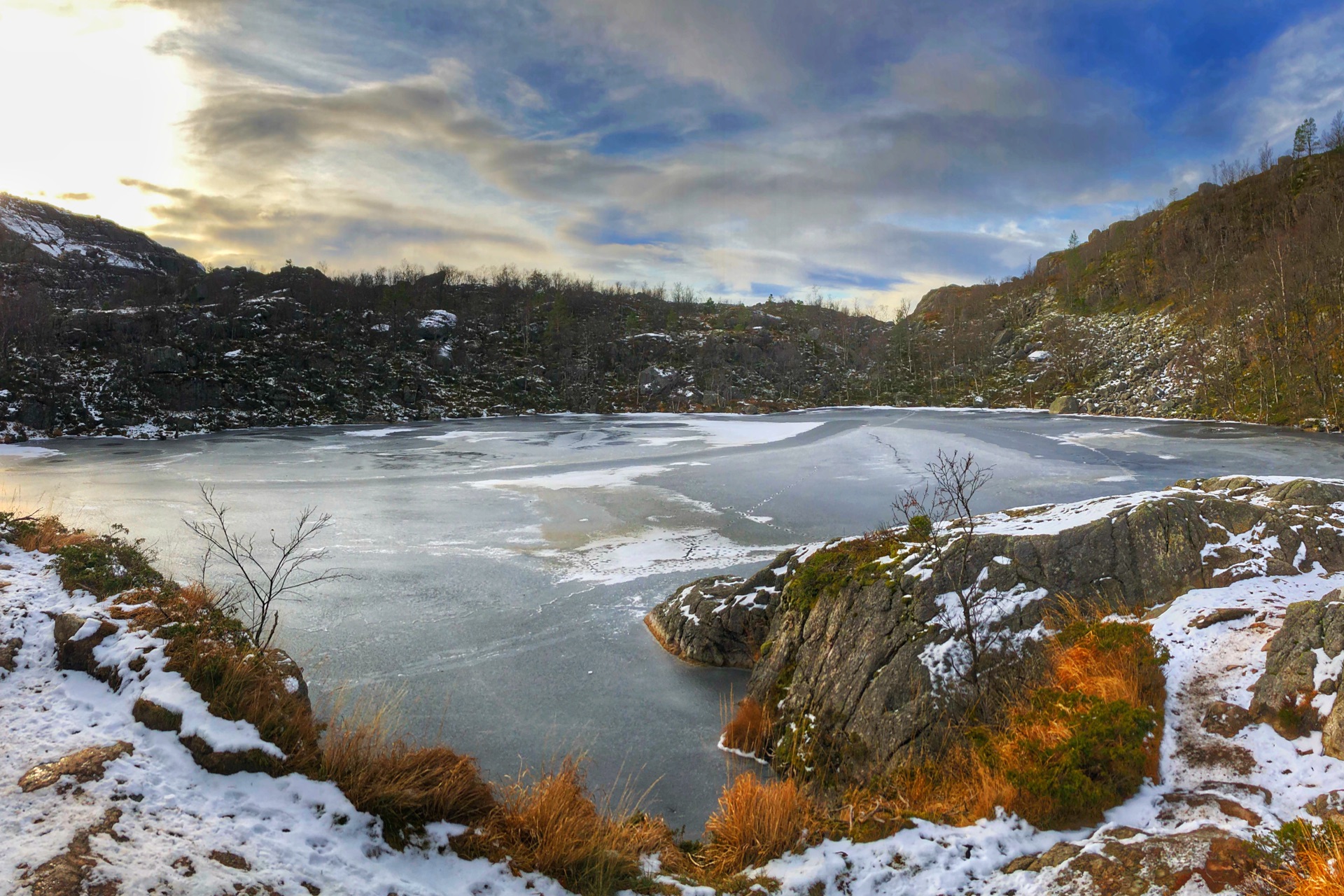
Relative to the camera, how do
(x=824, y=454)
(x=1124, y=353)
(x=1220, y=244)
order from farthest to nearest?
(x=1220, y=244)
(x=1124, y=353)
(x=824, y=454)

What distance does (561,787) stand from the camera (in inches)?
201

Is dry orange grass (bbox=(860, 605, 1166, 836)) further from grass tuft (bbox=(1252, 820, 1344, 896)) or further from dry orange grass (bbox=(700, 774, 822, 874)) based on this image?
grass tuft (bbox=(1252, 820, 1344, 896))

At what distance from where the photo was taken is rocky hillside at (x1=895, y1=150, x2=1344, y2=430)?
44.5 m

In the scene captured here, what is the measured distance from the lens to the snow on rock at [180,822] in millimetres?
3633

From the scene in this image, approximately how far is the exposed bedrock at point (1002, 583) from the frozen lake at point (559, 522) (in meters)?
1.56

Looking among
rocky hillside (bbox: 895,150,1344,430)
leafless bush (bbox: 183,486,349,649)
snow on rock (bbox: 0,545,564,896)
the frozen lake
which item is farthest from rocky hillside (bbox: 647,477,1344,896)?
rocky hillside (bbox: 895,150,1344,430)

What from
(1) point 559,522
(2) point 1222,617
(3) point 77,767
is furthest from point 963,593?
(1) point 559,522

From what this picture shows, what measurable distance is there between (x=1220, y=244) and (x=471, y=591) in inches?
4031

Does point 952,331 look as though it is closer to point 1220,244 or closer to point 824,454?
point 1220,244

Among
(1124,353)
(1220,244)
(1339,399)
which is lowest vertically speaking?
(1339,399)

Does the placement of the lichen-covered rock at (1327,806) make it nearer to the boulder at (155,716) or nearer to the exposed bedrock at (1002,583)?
the exposed bedrock at (1002,583)

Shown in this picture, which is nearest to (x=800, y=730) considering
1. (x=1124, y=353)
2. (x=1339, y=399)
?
(x=1339, y=399)

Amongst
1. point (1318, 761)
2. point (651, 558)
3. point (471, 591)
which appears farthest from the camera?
point (651, 558)

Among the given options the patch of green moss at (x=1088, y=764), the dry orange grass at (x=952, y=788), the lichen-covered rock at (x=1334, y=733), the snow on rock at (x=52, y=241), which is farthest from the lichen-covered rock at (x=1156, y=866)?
the snow on rock at (x=52, y=241)
